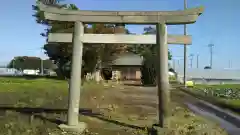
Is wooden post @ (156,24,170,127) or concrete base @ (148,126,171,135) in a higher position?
wooden post @ (156,24,170,127)

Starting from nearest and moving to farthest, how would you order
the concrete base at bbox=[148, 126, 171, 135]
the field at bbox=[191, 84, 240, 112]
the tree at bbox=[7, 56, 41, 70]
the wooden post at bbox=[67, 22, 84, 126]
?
the concrete base at bbox=[148, 126, 171, 135]
the wooden post at bbox=[67, 22, 84, 126]
the field at bbox=[191, 84, 240, 112]
the tree at bbox=[7, 56, 41, 70]

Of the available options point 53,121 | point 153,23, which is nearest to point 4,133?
point 53,121

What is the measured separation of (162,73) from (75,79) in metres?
2.70

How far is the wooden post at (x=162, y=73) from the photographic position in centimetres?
1048

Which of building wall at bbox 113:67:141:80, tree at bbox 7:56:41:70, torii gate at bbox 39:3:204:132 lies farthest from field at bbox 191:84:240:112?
tree at bbox 7:56:41:70

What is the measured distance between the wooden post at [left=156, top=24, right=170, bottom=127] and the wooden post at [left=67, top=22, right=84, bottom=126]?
248 centimetres

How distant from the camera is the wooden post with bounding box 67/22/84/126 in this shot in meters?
10.4

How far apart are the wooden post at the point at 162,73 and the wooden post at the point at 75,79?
2481 millimetres

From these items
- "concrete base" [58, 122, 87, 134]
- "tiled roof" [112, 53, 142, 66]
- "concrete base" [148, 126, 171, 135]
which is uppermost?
"tiled roof" [112, 53, 142, 66]

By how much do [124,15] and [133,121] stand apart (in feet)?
13.1

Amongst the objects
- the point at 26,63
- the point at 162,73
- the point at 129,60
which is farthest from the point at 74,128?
the point at 26,63

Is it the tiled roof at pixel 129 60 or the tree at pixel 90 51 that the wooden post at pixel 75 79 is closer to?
the tree at pixel 90 51

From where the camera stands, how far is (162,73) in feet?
34.8

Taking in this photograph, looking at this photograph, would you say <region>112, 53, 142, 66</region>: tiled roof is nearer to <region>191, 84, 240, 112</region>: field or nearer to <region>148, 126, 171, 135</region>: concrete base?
<region>191, 84, 240, 112</region>: field
